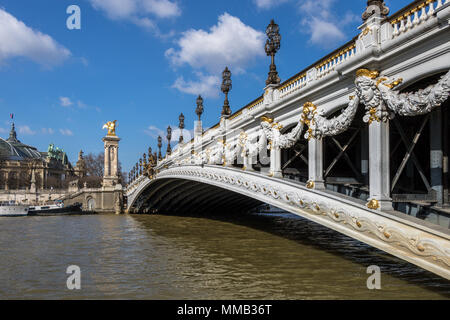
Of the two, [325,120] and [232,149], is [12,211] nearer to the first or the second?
[232,149]

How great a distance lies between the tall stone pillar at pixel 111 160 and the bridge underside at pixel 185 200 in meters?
6.24

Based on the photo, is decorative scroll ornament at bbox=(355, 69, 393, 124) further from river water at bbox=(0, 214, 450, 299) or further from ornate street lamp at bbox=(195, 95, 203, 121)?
ornate street lamp at bbox=(195, 95, 203, 121)

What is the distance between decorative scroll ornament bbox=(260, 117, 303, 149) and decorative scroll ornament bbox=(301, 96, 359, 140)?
2.88 feet

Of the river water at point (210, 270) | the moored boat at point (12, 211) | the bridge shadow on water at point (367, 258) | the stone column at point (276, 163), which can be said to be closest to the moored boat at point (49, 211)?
the moored boat at point (12, 211)

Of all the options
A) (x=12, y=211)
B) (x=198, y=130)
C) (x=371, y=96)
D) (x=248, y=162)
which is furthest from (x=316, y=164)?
(x=12, y=211)

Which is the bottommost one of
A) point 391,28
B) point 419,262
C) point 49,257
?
point 49,257

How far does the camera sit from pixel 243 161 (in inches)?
669

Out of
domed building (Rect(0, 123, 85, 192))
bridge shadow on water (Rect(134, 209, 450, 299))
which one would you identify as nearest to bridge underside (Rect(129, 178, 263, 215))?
bridge shadow on water (Rect(134, 209, 450, 299))

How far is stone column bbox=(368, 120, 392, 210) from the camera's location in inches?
334

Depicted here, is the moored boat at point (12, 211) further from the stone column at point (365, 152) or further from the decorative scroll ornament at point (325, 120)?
the stone column at point (365, 152)

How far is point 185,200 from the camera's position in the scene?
36.5m
